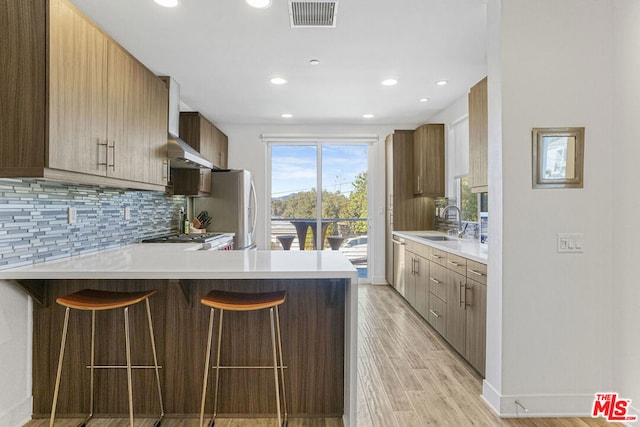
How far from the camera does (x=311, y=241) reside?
19.5ft

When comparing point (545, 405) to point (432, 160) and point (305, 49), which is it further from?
point (432, 160)

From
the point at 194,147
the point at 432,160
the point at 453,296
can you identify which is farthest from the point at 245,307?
the point at 432,160

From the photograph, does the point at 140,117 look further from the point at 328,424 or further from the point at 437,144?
the point at 437,144

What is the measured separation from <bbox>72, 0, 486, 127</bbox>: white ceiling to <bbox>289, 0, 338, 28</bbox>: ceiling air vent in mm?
60

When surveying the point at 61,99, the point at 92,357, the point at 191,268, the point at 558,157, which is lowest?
the point at 92,357

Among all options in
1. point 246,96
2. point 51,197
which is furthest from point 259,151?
point 51,197

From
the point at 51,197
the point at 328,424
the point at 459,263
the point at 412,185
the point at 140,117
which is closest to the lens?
the point at 328,424

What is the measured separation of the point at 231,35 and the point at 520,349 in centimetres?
295

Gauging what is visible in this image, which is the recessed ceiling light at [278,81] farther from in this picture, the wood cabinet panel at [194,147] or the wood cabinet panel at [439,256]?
the wood cabinet panel at [439,256]

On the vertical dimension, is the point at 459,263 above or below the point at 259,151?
below

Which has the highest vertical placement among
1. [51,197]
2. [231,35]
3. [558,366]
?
[231,35]

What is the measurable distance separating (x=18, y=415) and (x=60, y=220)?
1114 millimetres

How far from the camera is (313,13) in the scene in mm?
2484

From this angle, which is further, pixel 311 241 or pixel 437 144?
pixel 311 241
